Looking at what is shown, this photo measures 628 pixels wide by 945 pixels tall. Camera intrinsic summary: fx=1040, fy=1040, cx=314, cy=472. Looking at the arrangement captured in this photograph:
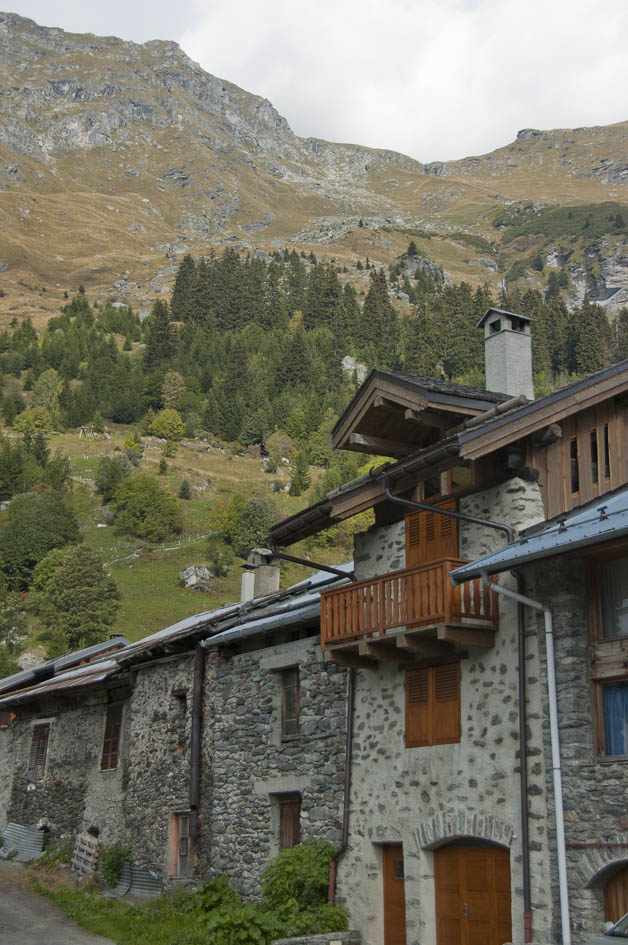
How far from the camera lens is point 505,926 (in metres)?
14.6

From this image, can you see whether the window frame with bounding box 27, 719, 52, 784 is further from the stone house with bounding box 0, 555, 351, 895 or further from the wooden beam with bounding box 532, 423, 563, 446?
the wooden beam with bounding box 532, 423, 563, 446

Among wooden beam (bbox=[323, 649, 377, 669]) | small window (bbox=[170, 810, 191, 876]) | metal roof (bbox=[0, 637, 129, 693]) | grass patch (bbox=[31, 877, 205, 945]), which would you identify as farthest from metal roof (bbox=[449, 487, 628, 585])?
metal roof (bbox=[0, 637, 129, 693])

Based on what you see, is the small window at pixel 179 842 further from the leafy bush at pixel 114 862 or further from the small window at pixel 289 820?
the small window at pixel 289 820

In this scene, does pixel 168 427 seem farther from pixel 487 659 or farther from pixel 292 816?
pixel 487 659

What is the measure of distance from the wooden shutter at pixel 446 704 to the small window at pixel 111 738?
1233 centimetres

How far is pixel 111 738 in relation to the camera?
26.8 meters

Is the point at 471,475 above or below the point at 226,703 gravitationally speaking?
above

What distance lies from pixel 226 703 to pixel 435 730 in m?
7.00

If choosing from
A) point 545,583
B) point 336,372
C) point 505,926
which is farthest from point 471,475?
point 336,372

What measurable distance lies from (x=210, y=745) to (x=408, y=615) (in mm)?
8201

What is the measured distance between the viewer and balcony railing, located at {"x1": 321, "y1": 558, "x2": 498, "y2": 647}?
50.4 ft

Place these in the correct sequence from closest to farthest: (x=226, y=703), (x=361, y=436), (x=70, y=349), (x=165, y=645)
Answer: (x=361, y=436)
(x=226, y=703)
(x=165, y=645)
(x=70, y=349)

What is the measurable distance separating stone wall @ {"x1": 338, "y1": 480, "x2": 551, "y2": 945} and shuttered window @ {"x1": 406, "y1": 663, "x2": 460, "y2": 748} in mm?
173

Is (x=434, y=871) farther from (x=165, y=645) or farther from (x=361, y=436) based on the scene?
(x=165, y=645)
